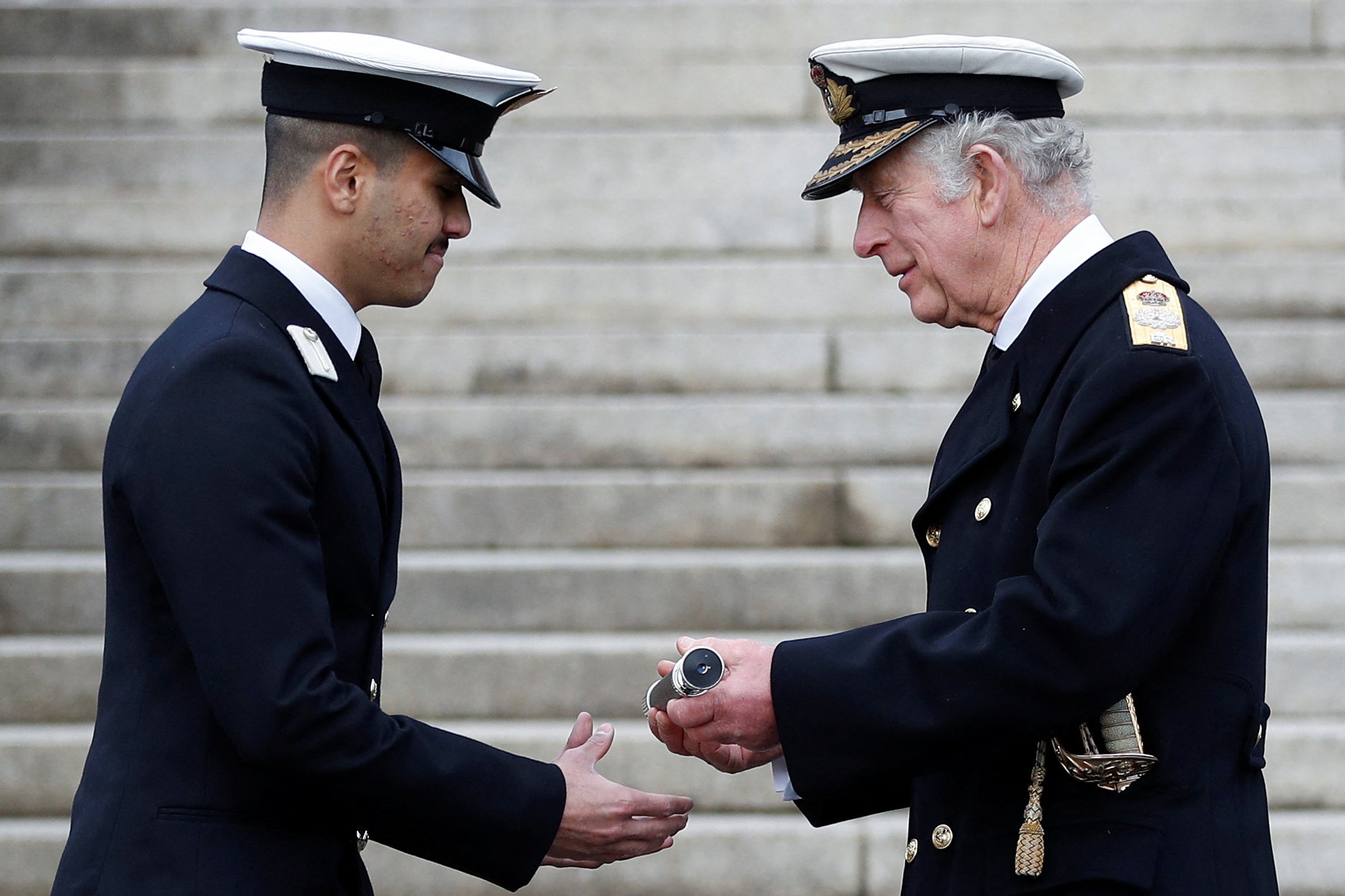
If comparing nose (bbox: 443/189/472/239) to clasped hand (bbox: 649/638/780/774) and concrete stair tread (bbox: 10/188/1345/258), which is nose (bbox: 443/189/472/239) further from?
concrete stair tread (bbox: 10/188/1345/258)

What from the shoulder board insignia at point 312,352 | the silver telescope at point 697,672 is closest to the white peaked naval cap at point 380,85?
the shoulder board insignia at point 312,352

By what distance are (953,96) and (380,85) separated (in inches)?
32.6

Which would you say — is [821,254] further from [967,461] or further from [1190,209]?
[967,461]

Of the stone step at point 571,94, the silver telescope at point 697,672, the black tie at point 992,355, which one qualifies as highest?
the stone step at point 571,94

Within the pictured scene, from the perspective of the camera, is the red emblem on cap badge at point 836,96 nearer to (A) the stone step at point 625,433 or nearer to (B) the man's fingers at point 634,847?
(B) the man's fingers at point 634,847

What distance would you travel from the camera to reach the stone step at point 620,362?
4.78m

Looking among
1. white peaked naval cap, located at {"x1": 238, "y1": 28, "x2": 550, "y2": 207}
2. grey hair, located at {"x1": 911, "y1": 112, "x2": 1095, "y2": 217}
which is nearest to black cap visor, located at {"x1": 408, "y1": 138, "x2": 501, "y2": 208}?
white peaked naval cap, located at {"x1": 238, "y1": 28, "x2": 550, "y2": 207}

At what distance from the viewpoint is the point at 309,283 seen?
6.84 ft

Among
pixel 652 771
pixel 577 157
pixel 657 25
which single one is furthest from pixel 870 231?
pixel 657 25

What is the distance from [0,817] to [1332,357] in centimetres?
427

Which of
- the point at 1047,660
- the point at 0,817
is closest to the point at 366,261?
the point at 1047,660

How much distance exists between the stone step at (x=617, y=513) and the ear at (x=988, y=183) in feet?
7.55

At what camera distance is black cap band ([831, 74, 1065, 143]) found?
2084 mm

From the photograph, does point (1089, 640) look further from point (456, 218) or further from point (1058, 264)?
point (456, 218)
